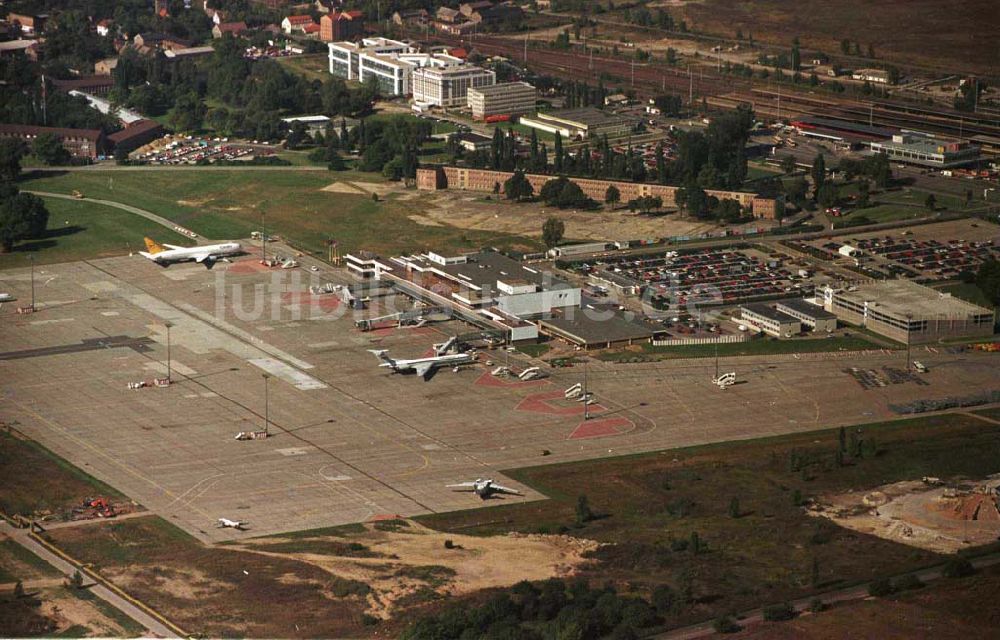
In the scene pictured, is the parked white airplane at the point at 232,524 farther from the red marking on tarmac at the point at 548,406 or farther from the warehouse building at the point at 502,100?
Answer: the warehouse building at the point at 502,100

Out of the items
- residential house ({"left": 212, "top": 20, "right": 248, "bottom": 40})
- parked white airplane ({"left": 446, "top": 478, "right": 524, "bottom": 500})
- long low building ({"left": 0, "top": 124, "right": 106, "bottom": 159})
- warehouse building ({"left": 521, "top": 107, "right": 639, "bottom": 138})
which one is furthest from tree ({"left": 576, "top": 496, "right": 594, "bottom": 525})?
residential house ({"left": 212, "top": 20, "right": 248, "bottom": 40})

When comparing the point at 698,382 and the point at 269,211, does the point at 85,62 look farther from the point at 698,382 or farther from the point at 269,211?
the point at 698,382

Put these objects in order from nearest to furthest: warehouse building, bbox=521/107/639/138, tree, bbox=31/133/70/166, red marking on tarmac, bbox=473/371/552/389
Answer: red marking on tarmac, bbox=473/371/552/389, tree, bbox=31/133/70/166, warehouse building, bbox=521/107/639/138

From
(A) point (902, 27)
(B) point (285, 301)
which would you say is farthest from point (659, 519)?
(A) point (902, 27)

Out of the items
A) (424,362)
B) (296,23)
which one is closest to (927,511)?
(424,362)

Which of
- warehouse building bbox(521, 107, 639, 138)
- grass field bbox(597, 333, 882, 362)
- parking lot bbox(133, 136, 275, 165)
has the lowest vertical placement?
grass field bbox(597, 333, 882, 362)

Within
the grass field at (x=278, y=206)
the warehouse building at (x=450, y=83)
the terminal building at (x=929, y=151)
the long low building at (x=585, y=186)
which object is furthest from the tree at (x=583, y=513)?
the warehouse building at (x=450, y=83)

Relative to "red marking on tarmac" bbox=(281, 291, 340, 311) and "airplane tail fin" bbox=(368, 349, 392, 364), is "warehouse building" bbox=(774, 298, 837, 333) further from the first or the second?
"red marking on tarmac" bbox=(281, 291, 340, 311)
